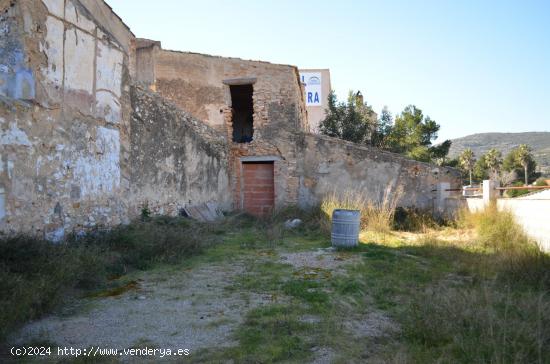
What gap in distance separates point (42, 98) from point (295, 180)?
924 cm

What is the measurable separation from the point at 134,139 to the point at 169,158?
5.10 ft

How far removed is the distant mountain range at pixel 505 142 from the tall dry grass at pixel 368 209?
6380cm

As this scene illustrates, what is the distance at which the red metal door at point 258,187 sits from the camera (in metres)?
14.4

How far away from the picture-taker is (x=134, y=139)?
26.9 feet

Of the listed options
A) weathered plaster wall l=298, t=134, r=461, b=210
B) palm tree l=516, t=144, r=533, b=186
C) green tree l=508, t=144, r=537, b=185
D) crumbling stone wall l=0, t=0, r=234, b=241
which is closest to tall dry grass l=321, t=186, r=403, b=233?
weathered plaster wall l=298, t=134, r=461, b=210

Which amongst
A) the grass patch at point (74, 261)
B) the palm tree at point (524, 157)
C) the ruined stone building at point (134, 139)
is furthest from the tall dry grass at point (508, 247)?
the palm tree at point (524, 157)

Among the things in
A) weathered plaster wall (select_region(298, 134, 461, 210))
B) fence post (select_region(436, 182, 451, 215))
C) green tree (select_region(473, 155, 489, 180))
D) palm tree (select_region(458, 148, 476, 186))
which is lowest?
fence post (select_region(436, 182, 451, 215))

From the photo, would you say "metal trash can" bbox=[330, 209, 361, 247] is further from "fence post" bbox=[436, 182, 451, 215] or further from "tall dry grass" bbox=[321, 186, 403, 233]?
"fence post" bbox=[436, 182, 451, 215]

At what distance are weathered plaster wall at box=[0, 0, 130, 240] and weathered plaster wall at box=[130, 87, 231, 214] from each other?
0.56 meters

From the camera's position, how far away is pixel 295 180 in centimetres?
1405

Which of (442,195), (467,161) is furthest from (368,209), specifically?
(467,161)

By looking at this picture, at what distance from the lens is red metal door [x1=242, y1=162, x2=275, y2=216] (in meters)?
14.4

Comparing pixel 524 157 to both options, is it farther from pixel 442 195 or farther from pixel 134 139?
pixel 134 139

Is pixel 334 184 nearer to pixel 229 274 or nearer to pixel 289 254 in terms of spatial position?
pixel 289 254
